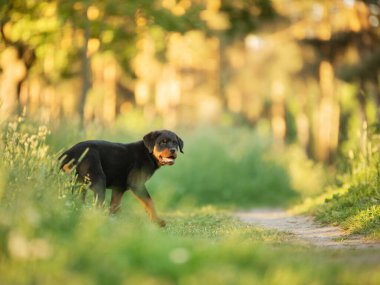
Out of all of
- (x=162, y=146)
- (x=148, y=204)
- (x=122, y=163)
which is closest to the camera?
(x=148, y=204)

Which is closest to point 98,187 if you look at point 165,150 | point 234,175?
point 165,150

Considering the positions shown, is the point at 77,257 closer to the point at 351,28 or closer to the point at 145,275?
the point at 145,275

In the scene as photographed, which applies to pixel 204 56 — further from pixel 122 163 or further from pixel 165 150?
pixel 122 163

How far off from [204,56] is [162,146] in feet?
103

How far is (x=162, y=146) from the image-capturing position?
1119cm

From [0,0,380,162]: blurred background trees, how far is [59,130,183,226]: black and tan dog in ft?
5.01

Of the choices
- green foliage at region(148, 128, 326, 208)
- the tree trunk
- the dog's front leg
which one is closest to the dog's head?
the dog's front leg

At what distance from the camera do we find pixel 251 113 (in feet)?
149

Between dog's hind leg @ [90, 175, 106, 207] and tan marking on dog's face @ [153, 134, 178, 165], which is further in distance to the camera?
tan marking on dog's face @ [153, 134, 178, 165]

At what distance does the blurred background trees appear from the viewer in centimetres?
1722

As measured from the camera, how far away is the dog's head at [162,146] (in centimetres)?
1113

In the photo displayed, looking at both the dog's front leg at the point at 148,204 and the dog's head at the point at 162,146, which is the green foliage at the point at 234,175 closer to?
the dog's head at the point at 162,146

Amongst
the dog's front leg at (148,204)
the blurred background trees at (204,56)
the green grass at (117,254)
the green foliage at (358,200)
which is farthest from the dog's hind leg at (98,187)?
the green foliage at (358,200)

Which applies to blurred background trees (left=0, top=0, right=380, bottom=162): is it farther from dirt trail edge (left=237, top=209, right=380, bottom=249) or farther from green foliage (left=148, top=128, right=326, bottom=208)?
dirt trail edge (left=237, top=209, right=380, bottom=249)
